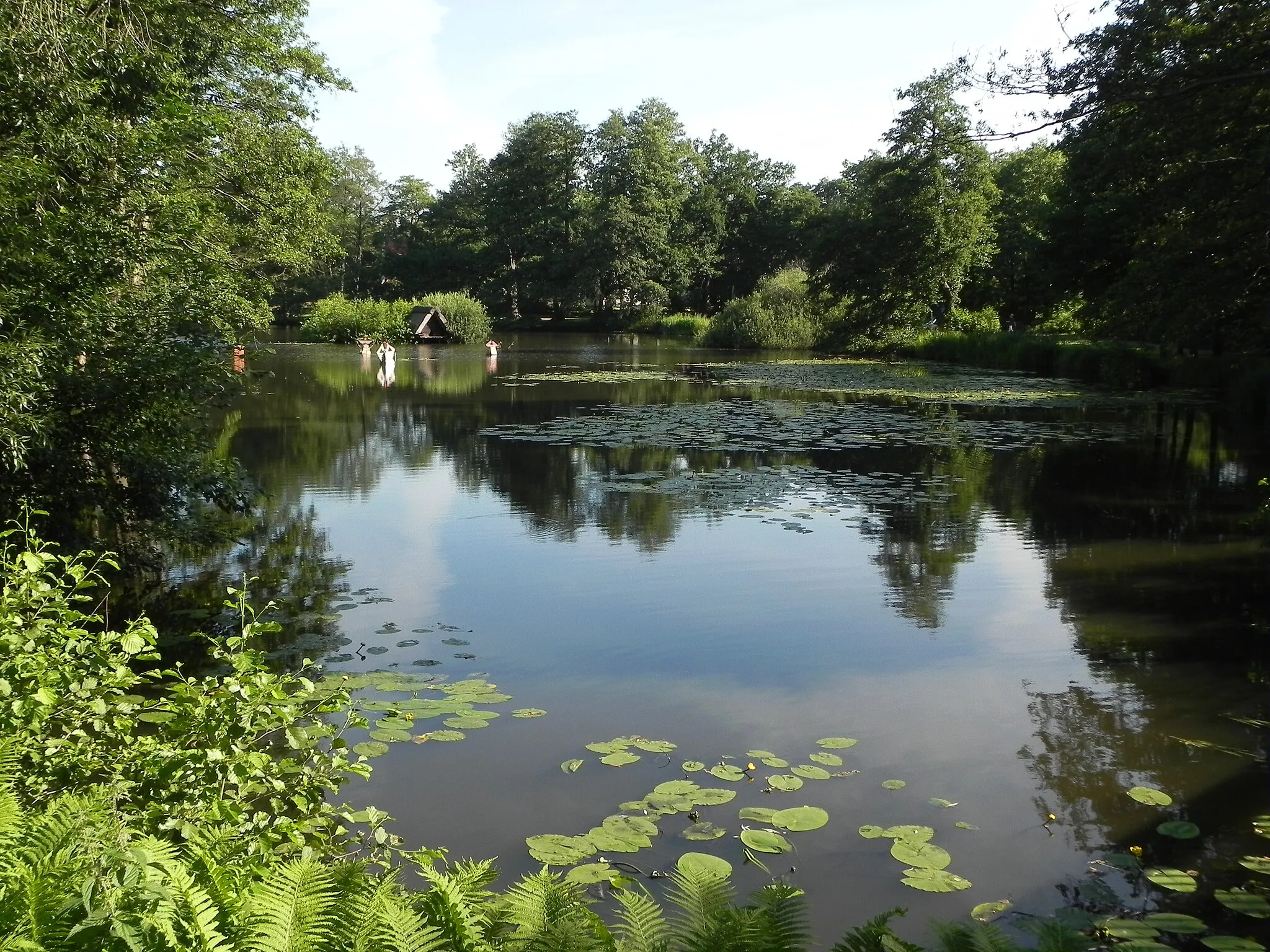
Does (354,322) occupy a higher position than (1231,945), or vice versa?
(354,322)

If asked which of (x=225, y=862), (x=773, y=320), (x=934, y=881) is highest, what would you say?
(x=773, y=320)

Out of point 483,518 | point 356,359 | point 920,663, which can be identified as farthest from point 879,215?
point 920,663

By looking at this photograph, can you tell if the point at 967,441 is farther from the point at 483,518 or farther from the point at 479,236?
the point at 479,236

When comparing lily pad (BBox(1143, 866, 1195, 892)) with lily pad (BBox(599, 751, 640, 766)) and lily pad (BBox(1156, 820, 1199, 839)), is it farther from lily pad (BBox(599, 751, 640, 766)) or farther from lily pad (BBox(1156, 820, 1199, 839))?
lily pad (BBox(599, 751, 640, 766))

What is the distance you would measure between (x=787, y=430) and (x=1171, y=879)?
14520 millimetres

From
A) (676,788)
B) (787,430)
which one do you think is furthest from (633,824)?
(787,430)

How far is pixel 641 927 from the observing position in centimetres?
253

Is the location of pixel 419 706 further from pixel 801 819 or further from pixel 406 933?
pixel 406 933

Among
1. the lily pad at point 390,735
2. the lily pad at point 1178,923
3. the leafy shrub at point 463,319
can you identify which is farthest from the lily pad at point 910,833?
the leafy shrub at point 463,319

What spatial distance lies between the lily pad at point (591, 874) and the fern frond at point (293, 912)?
1.66 meters

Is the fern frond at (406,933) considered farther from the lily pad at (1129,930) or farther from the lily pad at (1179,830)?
the lily pad at (1179,830)

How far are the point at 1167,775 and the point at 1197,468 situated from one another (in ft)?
35.5

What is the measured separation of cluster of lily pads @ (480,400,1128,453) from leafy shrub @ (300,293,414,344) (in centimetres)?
3004

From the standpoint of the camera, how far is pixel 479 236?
241 ft
